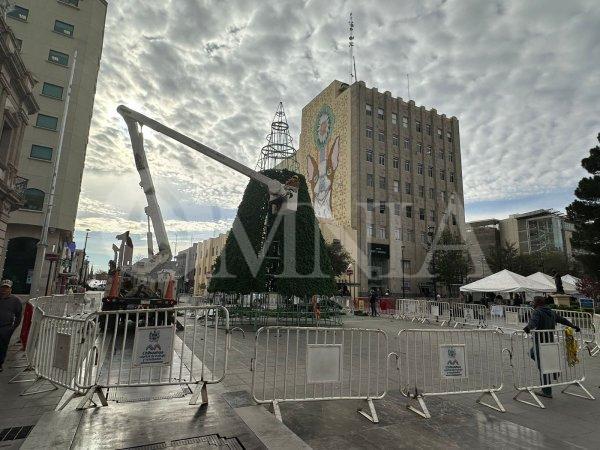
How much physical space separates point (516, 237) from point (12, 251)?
9707cm

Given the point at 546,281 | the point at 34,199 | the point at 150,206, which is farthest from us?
the point at 34,199

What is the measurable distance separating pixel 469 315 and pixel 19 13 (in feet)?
129

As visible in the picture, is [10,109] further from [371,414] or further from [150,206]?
[371,414]

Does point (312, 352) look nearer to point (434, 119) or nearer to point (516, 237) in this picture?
point (434, 119)

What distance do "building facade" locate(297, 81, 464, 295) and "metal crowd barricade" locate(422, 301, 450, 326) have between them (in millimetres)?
22451

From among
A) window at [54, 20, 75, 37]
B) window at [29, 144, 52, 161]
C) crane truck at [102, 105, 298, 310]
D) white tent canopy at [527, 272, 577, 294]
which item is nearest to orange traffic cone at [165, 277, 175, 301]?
crane truck at [102, 105, 298, 310]

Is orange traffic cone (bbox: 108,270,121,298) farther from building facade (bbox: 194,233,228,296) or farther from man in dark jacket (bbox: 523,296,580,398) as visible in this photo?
building facade (bbox: 194,233,228,296)

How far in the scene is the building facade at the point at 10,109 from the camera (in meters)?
14.0

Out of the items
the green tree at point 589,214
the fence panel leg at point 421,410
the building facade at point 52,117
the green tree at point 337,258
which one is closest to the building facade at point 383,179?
the green tree at point 337,258

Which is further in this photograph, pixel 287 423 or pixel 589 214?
pixel 589 214

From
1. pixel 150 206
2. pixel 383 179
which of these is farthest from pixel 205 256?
pixel 150 206

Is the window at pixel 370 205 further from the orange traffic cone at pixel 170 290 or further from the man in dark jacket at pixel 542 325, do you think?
the man in dark jacket at pixel 542 325

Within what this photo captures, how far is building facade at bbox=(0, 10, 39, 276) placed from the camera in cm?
1402

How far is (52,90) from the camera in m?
28.2
